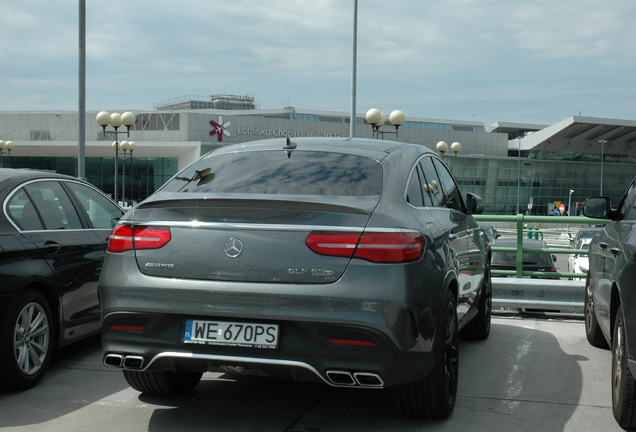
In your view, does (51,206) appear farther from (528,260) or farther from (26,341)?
(528,260)

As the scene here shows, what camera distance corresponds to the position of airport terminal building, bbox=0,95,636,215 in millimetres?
63938

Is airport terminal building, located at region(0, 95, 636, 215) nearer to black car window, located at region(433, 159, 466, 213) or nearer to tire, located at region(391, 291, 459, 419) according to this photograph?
black car window, located at region(433, 159, 466, 213)

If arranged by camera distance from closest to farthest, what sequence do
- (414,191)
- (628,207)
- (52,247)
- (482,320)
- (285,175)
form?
(285,175) → (414,191) → (628,207) → (52,247) → (482,320)

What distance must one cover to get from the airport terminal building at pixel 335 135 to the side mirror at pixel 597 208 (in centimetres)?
4978

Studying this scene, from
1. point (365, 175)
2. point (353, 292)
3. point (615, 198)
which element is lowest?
point (615, 198)

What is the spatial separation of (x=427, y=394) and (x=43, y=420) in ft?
7.31

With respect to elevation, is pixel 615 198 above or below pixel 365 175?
below

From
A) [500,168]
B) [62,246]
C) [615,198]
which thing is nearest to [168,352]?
[62,246]

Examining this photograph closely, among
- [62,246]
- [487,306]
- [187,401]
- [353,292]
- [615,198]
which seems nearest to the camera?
[353,292]

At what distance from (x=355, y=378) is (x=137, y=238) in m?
1.36

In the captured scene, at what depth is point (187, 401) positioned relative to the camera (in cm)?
462

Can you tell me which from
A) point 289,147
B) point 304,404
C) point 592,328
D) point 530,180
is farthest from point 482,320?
point 530,180

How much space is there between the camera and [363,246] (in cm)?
355

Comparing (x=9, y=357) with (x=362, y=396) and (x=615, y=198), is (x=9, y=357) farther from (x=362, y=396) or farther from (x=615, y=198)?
(x=615, y=198)
